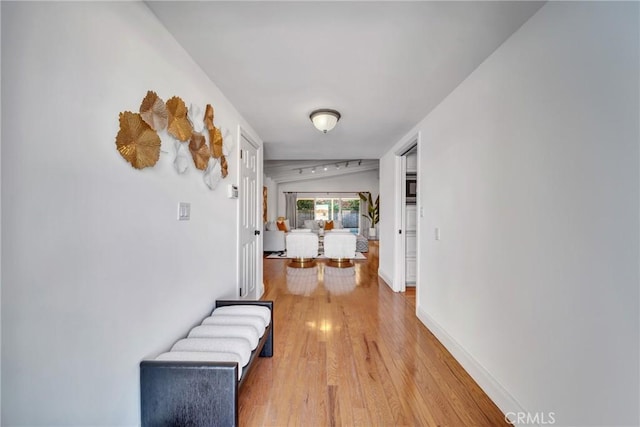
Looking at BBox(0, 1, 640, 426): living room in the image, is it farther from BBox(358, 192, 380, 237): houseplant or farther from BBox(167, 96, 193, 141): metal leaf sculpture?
BBox(358, 192, 380, 237): houseplant

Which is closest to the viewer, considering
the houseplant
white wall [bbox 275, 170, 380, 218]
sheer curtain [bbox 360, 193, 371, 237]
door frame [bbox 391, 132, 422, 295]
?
door frame [bbox 391, 132, 422, 295]

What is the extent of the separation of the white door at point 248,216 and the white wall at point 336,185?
7.43m

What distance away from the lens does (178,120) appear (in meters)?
1.71

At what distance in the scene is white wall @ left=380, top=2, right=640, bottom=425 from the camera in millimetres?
1042

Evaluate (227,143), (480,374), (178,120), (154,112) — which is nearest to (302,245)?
(227,143)

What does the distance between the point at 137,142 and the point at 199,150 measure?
0.63 m

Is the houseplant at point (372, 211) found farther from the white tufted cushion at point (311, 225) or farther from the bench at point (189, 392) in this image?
the bench at point (189, 392)

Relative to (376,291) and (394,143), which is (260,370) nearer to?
(376,291)

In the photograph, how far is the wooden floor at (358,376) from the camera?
163 cm

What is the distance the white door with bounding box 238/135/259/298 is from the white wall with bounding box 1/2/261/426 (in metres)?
1.37

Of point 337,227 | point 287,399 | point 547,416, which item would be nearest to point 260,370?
point 287,399

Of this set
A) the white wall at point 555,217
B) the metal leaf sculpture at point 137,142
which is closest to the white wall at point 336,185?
the white wall at point 555,217

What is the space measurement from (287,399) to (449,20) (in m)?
2.37

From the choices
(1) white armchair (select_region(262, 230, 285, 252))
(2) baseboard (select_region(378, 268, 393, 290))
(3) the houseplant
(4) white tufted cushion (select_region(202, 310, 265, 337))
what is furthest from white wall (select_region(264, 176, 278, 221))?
(4) white tufted cushion (select_region(202, 310, 265, 337))
